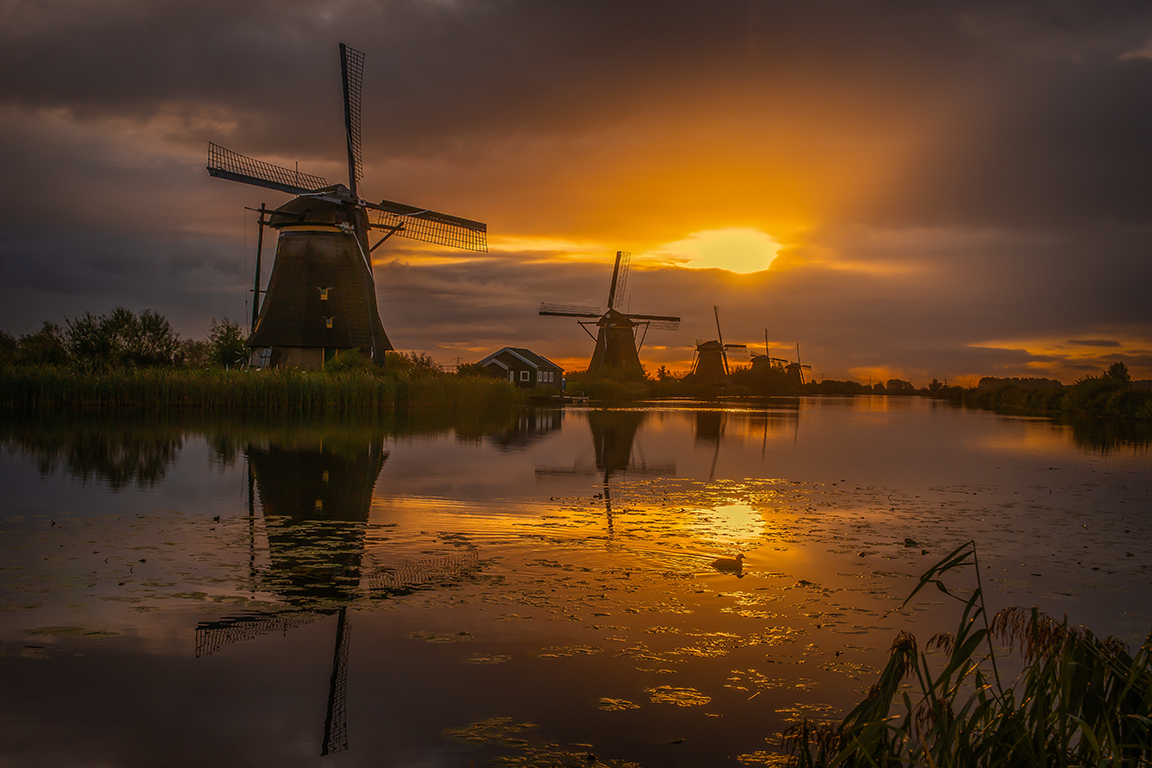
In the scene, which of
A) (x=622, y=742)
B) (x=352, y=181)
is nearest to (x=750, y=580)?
(x=622, y=742)

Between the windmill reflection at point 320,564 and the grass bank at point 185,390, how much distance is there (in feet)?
56.1

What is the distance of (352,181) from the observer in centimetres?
3541

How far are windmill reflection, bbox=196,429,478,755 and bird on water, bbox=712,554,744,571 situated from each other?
7.41 feet

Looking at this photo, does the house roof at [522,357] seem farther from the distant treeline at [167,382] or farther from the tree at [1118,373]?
the tree at [1118,373]

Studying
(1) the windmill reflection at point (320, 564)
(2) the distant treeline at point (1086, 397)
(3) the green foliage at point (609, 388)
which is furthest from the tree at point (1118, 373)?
(1) the windmill reflection at point (320, 564)

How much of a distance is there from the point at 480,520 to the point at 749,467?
8.49 m

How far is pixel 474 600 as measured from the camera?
5.81 meters

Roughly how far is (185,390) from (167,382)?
26.9 inches

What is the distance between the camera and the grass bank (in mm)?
28203

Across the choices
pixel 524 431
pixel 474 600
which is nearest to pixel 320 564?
pixel 474 600

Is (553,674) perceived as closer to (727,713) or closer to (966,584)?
(727,713)

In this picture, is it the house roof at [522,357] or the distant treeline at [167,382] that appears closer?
the distant treeline at [167,382]

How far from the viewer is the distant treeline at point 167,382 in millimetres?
28516

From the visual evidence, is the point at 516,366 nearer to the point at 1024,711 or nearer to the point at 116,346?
the point at 116,346
